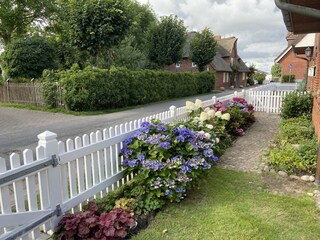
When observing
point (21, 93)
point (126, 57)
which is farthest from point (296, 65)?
point (21, 93)

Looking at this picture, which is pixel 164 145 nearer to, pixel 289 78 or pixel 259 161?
pixel 259 161

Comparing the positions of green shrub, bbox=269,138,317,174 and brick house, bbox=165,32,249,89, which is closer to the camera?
green shrub, bbox=269,138,317,174

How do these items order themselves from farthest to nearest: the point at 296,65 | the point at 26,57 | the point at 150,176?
the point at 296,65 → the point at 26,57 → the point at 150,176

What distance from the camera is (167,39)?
75.3 feet

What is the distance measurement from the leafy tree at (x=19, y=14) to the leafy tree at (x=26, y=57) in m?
7.23

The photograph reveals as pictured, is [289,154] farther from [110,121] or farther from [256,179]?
[110,121]

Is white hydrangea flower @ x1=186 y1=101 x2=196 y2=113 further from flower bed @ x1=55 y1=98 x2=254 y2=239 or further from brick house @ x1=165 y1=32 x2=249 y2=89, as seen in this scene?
brick house @ x1=165 y1=32 x2=249 y2=89

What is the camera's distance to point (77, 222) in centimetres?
272

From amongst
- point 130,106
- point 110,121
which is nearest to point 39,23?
point 130,106

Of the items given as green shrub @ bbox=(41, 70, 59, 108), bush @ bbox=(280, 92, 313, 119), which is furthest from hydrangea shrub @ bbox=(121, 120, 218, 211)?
green shrub @ bbox=(41, 70, 59, 108)

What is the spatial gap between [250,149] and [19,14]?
73.9 ft

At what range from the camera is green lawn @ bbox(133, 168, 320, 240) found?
2885 mm

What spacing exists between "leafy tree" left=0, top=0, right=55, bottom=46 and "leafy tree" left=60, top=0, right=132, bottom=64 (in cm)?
855

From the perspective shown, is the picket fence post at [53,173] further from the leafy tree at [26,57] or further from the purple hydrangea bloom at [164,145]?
the leafy tree at [26,57]
